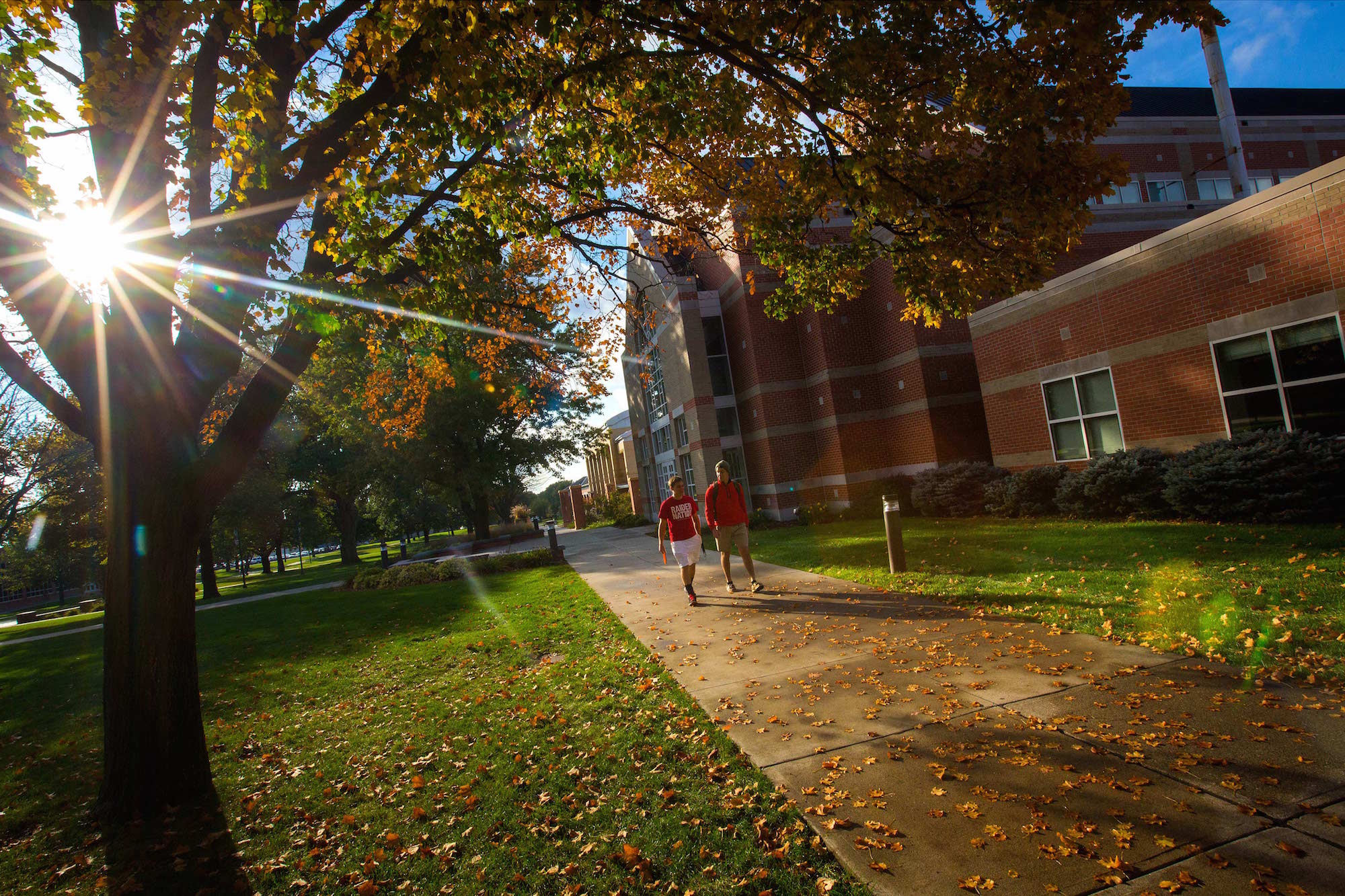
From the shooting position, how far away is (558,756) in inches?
192

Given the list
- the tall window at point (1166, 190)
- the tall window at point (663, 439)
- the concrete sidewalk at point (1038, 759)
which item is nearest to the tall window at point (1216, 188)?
the tall window at point (1166, 190)

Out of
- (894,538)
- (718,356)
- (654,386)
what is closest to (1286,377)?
(894,538)

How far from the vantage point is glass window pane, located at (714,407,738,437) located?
2614cm

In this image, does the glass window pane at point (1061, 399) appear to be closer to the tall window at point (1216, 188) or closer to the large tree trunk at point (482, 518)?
the tall window at point (1216, 188)

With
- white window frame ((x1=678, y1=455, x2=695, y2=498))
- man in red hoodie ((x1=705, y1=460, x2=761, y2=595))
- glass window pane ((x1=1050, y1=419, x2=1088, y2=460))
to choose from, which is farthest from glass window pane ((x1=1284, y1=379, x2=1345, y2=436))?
white window frame ((x1=678, y1=455, x2=695, y2=498))

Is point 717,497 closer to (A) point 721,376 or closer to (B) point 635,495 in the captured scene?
(A) point 721,376

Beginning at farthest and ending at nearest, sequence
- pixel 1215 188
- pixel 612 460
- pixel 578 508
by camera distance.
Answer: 1. pixel 612 460
2. pixel 578 508
3. pixel 1215 188

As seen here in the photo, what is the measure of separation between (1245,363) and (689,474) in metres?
19.6

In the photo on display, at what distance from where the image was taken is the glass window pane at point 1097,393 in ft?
45.9

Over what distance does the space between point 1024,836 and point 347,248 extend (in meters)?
6.26

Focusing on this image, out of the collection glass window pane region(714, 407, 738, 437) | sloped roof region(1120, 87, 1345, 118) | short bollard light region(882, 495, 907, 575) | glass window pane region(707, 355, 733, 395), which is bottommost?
short bollard light region(882, 495, 907, 575)

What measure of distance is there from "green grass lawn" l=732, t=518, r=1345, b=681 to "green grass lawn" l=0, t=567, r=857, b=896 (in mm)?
3934

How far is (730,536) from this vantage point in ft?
33.7

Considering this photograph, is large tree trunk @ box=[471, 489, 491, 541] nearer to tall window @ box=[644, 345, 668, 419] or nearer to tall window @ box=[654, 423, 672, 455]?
tall window @ box=[654, 423, 672, 455]
